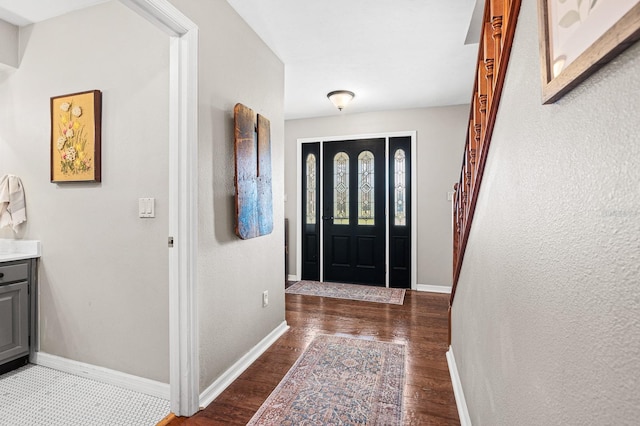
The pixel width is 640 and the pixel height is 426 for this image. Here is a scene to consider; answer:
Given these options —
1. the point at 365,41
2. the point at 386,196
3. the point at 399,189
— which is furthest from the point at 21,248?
the point at 399,189

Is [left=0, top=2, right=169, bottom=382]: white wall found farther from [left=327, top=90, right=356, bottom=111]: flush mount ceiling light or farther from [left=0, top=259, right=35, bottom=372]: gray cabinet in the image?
[left=327, top=90, right=356, bottom=111]: flush mount ceiling light

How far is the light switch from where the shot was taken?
1.94m

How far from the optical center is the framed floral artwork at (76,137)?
6.83 ft

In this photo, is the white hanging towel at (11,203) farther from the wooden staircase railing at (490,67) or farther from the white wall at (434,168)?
the white wall at (434,168)

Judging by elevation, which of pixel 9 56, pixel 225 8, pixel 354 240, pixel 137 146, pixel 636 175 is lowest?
pixel 354 240

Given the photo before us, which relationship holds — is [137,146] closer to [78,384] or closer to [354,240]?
[78,384]

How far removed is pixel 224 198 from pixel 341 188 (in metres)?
2.79

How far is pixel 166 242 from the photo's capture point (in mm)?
1926

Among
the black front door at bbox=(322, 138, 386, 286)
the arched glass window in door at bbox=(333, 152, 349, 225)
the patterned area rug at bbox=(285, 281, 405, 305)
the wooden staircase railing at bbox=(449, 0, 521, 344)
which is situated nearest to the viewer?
the wooden staircase railing at bbox=(449, 0, 521, 344)

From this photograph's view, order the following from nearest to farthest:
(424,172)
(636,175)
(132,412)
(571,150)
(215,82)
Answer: (636,175) < (571,150) < (132,412) < (215,82) < (424,172)

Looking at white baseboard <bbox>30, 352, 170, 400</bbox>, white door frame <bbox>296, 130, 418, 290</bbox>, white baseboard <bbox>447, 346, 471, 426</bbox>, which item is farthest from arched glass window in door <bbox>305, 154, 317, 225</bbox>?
white baseboard <bbox>30, 352, 170, 400</bbox>

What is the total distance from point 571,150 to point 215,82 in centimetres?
187

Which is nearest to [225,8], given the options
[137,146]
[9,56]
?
[137,146]

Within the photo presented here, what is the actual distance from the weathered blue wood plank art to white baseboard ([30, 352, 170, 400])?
1023 millimetres
